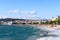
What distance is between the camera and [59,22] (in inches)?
5359

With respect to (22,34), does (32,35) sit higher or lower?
higher

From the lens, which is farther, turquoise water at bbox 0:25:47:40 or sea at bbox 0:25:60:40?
turquoise water at bbox 0:25:47:40

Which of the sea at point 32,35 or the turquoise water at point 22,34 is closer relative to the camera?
the sea at point 32,35

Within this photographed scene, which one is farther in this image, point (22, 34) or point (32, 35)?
point (22, 34)
